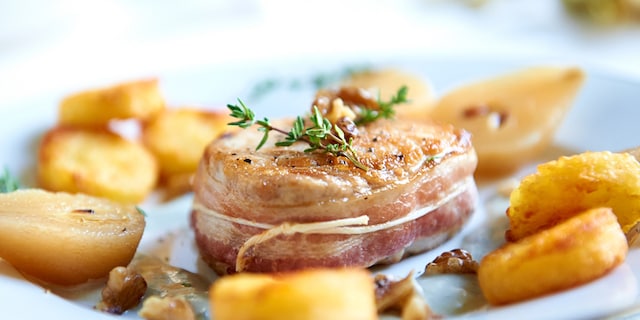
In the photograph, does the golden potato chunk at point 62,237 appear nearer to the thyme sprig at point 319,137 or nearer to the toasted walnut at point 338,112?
the thyme sprig at point 319,137

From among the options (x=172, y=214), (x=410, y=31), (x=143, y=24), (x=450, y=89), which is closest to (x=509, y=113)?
(x=450, y=89)

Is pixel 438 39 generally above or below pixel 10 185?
below

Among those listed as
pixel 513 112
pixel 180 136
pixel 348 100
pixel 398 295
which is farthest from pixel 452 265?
pixel 180 136

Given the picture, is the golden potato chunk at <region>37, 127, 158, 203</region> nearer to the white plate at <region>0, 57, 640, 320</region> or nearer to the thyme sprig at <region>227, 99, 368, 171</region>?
the white plate at <region>0, 57, 640, 320</region>

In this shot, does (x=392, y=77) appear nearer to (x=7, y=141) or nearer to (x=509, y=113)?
(x=509, y=113)

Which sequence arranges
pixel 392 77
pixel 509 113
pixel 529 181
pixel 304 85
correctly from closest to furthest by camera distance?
pixel 529 181, pixel 509 113, pixel 392 77, pixel 304 85

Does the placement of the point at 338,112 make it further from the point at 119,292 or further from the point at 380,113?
the point at 119,292
